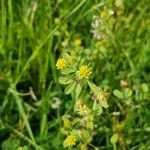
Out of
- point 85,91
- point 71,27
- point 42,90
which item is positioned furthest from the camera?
point 71,27

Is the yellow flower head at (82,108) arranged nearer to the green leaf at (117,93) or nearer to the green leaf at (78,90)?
the green leaf at (78,90)

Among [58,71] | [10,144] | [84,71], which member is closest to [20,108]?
[10,144]

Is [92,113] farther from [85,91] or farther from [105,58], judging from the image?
[105,58]

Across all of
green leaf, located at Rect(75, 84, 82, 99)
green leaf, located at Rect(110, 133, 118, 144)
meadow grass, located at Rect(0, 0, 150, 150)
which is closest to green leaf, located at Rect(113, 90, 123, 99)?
meadow grass, located at Rect(0, 0, 150, 150)

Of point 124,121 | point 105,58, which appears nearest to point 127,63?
point 105,58

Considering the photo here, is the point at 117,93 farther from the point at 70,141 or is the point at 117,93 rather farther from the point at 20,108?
the point at 20,108

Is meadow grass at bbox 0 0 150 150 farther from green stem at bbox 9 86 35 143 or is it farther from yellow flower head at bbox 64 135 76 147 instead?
yellow flower head at bbox 64 135 76 147

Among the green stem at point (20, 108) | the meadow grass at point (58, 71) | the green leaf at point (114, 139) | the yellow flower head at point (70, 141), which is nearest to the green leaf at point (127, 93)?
the meadow grass at point (58, 71)

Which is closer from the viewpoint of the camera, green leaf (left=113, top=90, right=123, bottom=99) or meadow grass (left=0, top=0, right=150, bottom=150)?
green leaf (left=113, top=90, right=123, bottom=99)
